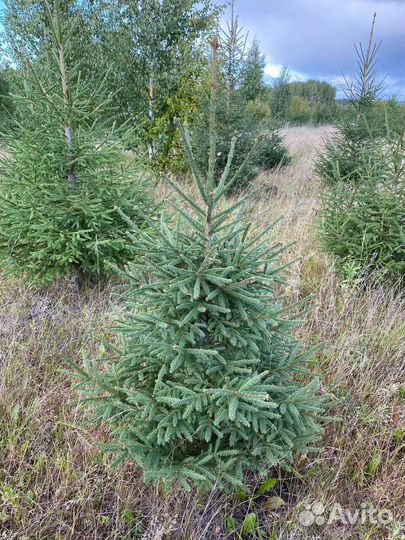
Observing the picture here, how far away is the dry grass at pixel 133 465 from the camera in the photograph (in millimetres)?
1775

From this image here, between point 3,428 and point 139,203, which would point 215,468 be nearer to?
point 3,428

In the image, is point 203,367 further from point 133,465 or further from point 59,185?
point 59,185

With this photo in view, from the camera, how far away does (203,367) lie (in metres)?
1.71

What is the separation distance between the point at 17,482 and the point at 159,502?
28.9 inches

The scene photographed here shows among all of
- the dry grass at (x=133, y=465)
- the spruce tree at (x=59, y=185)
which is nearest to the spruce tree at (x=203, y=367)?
the dry grass at (x=133, y=465)

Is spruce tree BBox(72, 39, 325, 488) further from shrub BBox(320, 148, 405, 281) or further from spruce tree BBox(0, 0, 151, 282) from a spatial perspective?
shrub BBox(320, 148, 405, 281)

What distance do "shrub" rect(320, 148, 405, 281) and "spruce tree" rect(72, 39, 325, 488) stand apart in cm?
209

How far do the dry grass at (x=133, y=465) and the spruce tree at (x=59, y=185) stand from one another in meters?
0.59

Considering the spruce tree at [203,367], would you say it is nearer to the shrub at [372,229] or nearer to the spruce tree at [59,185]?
the spruce tree at [59,185]

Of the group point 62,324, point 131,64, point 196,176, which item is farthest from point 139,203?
point 131,64

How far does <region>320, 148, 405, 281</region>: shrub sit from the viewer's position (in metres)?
3.51

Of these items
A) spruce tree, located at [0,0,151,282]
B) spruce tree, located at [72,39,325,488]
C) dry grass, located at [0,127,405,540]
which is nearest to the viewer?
spruce tree, located at [72,39,325,488]

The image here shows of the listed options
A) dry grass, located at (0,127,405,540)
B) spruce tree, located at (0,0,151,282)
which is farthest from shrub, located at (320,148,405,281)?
spruce tree, located at (0,0,151,282)

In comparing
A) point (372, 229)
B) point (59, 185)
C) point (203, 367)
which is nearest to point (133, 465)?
point (203, 367)
